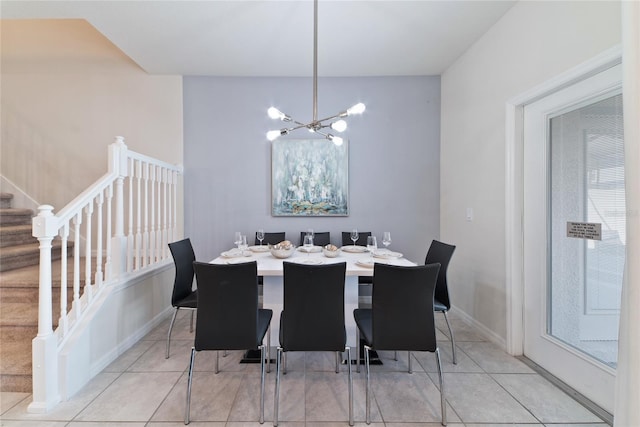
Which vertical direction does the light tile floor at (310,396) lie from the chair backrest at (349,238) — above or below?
below

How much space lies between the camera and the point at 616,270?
62.1 inches

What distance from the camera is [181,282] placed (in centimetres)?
224

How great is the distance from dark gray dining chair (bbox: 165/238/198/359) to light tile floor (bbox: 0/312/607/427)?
1.35 ft

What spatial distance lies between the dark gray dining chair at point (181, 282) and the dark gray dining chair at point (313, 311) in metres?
0.96

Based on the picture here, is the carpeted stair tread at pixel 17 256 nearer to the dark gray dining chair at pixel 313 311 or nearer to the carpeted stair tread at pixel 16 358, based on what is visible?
the carpeted stair tread at pixel 16 358

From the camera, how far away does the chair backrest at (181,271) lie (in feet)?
7.17

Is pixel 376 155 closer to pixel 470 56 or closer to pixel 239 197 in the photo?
pixel 470 56

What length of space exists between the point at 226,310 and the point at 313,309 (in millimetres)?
489

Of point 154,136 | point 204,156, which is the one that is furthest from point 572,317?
point 154,136

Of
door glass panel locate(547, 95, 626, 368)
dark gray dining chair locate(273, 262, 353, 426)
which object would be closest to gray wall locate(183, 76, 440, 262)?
door glass panel locate(547, 95, 626, 368)

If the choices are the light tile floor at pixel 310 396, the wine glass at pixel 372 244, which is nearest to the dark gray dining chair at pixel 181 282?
the light tile floor at pixel 310 396

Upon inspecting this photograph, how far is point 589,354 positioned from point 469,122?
215 centimetres

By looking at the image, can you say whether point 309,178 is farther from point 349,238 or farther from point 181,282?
point 181,282

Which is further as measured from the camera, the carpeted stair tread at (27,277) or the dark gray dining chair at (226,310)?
the carpeted stair tread at (27,277)
